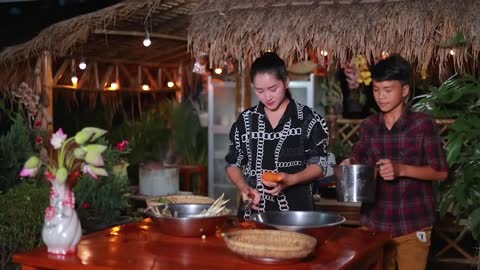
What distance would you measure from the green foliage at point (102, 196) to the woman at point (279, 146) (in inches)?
85.3

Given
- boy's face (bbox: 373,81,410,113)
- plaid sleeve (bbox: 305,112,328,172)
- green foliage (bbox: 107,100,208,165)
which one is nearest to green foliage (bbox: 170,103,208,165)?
green foliage (bbox: 107,100,208,165)

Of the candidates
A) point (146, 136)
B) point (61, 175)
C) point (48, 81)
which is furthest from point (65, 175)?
point (146, 136)

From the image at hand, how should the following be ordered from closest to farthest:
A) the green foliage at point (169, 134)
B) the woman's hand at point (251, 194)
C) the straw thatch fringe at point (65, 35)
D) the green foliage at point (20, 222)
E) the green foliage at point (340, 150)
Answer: the woman's hand at point (251, 194), the green foliage at point (20, 222), the straw thatch fringe at point (65, 35), the green foliage at point (340, 150), the green foliage at point (169, 134)

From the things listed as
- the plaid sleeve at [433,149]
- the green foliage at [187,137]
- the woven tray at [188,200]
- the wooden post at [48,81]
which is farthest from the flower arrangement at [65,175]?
the green foliage at [187,137]

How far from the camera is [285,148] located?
323 centimetres

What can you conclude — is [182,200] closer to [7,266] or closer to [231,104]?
[7,266]

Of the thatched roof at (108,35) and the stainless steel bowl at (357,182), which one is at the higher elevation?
the thatched roof at (108,35)

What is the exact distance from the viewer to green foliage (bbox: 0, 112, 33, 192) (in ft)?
17.3

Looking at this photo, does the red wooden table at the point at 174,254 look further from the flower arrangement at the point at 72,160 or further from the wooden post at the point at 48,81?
the wooden post at the point at 48,81

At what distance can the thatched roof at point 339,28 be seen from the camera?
4.16m

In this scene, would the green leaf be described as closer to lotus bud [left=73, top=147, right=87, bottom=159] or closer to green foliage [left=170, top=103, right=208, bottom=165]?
lotus bud [left=73, top=147, right=87, bottom=159]

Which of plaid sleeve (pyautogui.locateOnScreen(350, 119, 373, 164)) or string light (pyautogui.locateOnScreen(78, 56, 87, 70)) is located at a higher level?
string light (pyautogui.locateOnScreen(78, 56, 87, 70))

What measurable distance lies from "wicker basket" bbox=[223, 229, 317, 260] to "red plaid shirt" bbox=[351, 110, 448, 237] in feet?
3.03

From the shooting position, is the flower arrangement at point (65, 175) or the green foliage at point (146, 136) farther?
the green foliage at point (146, 136)
